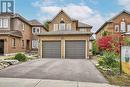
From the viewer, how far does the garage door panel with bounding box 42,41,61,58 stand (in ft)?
114

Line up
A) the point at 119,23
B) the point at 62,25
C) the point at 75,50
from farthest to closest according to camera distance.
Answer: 1. the point at 119,23
2. the point at 62,25
3. the point at 75,50

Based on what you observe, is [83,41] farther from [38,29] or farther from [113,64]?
[38,29]

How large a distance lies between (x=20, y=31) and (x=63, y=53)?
43.9 feet

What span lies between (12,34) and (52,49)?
26.7 ft

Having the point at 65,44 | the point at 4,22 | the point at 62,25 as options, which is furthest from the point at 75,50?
the point at 4,22

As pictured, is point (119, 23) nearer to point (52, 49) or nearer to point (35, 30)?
point (52, 49)

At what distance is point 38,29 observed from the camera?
52.8 meters

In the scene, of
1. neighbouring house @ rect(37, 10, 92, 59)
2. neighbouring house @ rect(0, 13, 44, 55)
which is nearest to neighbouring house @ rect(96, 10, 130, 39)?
neighbouring house @ rect(37, 10, 92, 59)

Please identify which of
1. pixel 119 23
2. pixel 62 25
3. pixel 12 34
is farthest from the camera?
pixel 119 23

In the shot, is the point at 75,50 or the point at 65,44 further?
the point at 65,44

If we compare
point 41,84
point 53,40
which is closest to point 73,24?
point 53,40

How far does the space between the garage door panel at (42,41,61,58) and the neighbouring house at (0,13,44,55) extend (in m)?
6.47

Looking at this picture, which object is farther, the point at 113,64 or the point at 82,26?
the point at 82,26

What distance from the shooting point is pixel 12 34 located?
39.1 metres
